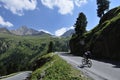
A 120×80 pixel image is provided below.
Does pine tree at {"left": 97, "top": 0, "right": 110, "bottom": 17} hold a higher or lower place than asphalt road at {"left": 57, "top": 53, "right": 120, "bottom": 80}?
higher

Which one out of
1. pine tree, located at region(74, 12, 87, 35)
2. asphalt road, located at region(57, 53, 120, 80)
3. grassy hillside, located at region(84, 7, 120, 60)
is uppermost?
pine tree, located at region(74, 12, 87, 35)

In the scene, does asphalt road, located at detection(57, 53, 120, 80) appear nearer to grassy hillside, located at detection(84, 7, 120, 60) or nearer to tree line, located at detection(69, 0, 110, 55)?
grassy hillside, located at detection(84, 7, 120, 60)

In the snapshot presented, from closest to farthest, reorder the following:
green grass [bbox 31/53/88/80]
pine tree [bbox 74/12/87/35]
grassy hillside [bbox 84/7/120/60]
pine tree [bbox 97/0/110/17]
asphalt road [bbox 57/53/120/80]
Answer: green grass [bbox 31/53/88/80]
asphalt road [bbox 57/53/120/80]
grassy hillside [bbox 84/7/120/60]
pine tree [bbox 97/0/110/17]
pine tree [bbox 74/12/87/35]

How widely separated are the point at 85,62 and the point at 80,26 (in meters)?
77.0

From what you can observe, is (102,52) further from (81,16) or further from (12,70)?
(12,70)

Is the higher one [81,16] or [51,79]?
[81,16]

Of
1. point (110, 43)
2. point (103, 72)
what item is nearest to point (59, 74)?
point (103, 72)

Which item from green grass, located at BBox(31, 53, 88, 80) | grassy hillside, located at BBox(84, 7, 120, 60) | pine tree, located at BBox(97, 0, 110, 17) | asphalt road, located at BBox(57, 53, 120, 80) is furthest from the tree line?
green grass, located at BBox(31, 53, 88, 80)

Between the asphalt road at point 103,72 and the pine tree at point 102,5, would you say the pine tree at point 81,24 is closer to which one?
the pine tree at point 102,5

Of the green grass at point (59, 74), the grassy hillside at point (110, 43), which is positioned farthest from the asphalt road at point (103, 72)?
the grassy hillside at point (110, 43)

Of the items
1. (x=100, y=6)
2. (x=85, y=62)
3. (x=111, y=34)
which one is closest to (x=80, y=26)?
(x=100, y=6)

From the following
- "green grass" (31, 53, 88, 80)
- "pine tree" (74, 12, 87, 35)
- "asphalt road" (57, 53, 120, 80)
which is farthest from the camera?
"pine tree" (74, 12, 87, 35)

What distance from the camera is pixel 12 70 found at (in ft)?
474

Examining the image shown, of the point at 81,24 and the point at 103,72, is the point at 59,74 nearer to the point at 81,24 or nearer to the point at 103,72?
the point at 103,72
